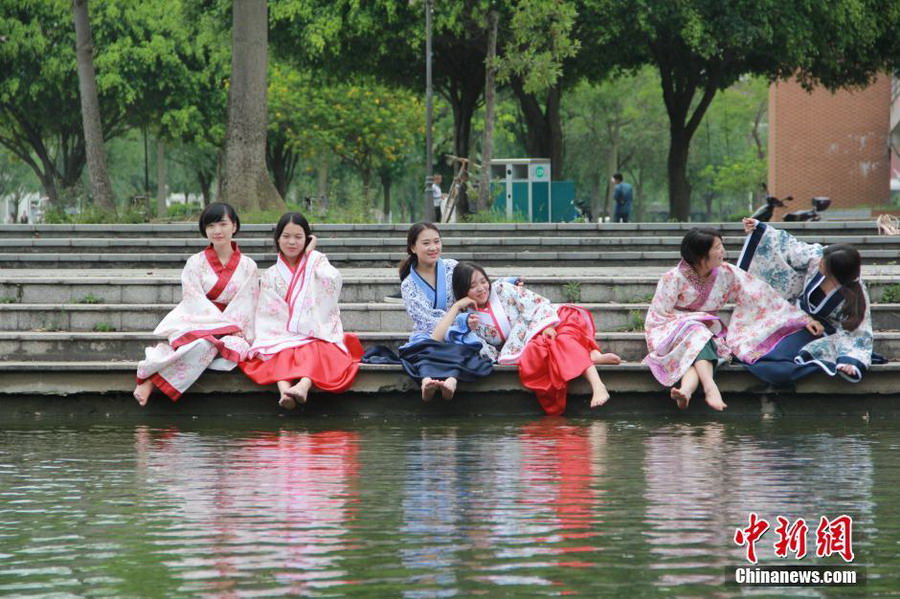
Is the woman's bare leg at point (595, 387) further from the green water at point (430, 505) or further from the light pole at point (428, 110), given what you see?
the light pole at point (428, 110)

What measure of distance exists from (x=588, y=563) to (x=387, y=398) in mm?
4888

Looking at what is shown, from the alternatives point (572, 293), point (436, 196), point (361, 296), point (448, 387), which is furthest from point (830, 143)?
point (448, 387)

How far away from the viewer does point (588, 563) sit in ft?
17.3

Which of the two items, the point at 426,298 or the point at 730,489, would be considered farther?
the point at 426,298

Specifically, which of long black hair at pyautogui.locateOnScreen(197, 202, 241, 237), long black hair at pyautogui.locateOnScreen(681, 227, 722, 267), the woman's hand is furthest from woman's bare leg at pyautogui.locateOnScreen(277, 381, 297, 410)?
long black hair at pyautogui.locateOnScreen(681, 227, 722, 267)

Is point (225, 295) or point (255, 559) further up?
point (225, 295)

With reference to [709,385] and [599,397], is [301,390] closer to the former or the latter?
[599,397]

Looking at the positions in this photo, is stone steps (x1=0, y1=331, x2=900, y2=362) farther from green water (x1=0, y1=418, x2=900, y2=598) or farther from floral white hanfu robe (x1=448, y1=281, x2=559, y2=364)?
green water (x1=0, y1=418, x2=900, y2=598)

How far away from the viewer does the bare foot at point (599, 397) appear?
9633mm

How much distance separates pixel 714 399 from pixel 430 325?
2043mm

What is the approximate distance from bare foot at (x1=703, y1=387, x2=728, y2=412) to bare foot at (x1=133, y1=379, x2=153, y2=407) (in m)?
3.66

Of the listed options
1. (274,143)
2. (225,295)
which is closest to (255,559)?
(225,295)

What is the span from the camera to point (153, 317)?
37.3 ft

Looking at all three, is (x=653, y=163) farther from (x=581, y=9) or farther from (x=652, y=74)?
(x=581, y=9)
